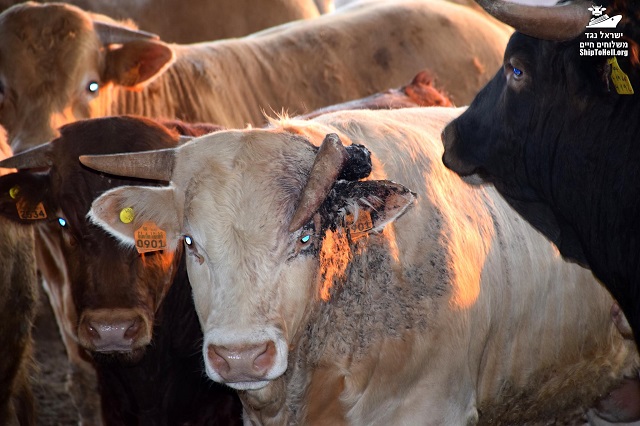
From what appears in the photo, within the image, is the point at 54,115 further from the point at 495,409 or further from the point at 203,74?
the point at 495,409

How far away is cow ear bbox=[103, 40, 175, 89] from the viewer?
6109 millimetres

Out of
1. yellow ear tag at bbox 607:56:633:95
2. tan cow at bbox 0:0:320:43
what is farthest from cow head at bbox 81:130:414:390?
tan cow at bbox 0:0:320:43

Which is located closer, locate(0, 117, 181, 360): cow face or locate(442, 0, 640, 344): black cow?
locate(442, 0, 640, 344): black cow

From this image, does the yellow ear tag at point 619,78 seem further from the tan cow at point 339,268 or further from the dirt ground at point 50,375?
the dirt ground at point 50,375

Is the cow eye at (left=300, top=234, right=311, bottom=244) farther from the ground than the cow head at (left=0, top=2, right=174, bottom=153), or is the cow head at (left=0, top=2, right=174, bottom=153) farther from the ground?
the cow eye at (left=300, top=234, right=311, bottom=244)

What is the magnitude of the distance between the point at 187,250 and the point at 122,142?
0.86 m

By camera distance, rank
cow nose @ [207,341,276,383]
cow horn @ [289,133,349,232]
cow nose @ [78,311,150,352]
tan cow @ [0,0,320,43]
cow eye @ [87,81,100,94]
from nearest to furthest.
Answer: cow nose @ [207,341,276,383] → cow horn @ [289,133,349,232] → cow nose @ [78,311,150,352] → cow eye @ [87,81,100,94] → tan cow @ [0,0,320,43]

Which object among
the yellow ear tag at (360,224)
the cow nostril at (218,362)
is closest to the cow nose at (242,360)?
the cow nostril at (218,362)

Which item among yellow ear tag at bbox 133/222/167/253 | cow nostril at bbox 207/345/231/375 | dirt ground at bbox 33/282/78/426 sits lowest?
dirt ground at bbox 33/282/78/426

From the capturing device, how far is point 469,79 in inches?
306

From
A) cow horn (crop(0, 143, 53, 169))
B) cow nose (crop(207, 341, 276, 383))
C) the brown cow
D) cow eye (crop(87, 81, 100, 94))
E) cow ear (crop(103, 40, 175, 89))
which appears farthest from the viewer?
cow ear (crop(103, 40, 175, 89))

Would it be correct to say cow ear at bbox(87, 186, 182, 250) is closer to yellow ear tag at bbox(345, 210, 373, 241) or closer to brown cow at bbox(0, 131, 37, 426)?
yellow ear tag at bbox(345, 210, 373, 241)

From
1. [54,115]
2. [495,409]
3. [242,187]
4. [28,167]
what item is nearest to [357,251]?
[242,187]

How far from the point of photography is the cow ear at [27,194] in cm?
421
